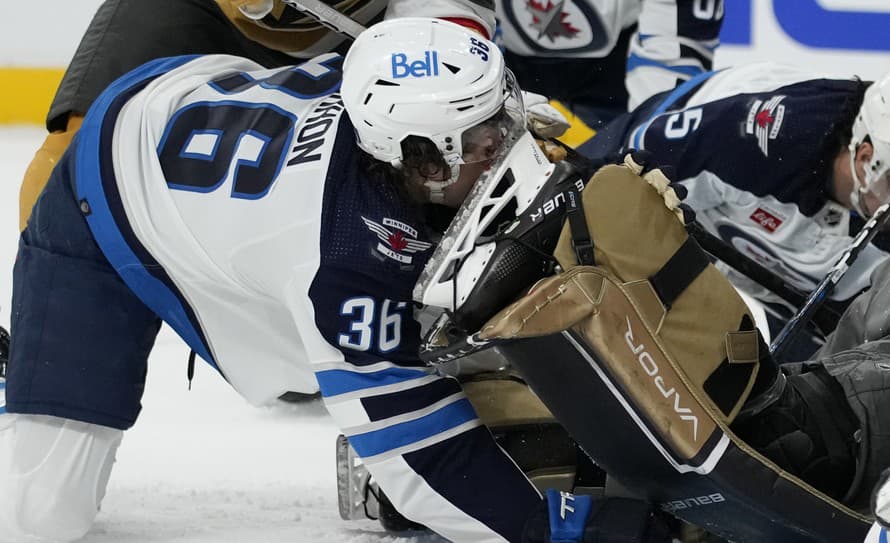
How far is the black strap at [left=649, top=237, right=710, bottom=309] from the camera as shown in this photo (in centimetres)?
172

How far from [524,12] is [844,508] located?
185 centimetres

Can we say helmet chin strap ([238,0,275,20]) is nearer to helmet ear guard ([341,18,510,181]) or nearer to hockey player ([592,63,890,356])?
helmet ear guard ([341,18,510,181])

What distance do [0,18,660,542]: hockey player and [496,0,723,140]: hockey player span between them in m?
1.20

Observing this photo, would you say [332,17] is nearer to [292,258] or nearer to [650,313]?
[292,258]

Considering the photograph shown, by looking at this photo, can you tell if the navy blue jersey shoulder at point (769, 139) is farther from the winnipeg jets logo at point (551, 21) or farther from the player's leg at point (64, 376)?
the player's leg at point (64, 376)

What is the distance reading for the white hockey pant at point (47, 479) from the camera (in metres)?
2.11

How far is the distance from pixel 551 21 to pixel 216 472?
1344 millimetres

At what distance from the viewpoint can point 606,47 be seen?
11.0ft

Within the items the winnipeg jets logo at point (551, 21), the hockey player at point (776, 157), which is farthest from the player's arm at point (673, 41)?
the hockey player at point (776, 157)

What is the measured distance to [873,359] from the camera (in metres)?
1.92

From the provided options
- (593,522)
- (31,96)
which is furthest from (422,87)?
(31,96)

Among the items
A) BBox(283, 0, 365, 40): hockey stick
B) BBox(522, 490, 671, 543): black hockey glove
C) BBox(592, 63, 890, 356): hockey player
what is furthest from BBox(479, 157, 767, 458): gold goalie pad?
BBox(592, 63, 890, 356): hockey player

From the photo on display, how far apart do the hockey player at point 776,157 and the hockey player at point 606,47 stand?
1.21ft

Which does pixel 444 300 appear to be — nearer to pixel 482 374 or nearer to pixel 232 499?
pixel 482 374
